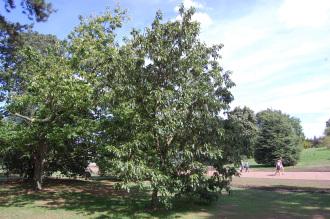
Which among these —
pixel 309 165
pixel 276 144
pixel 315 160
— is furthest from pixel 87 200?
pixel 315 160

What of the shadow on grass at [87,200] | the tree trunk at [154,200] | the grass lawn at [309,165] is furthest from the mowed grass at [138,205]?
the grass lawn at [309,165]

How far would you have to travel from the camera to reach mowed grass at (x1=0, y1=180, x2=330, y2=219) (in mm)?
14070

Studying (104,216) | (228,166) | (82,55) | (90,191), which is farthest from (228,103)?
(90,191)

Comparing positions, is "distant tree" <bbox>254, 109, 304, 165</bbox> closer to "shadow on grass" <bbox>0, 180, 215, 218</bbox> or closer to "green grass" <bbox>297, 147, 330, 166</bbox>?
"green grass" <bbox>297, 147, 330, 166</bbox>

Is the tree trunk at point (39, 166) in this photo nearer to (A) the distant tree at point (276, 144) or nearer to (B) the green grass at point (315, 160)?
(A) the distant tree at point (276, 144)

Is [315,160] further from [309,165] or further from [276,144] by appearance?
[309,165]

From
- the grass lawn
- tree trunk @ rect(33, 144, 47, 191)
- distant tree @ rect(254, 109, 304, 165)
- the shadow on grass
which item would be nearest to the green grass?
the grass lawn

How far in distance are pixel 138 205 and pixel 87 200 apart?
2.87 metres

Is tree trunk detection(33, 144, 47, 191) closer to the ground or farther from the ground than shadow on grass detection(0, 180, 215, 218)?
farther from the ground

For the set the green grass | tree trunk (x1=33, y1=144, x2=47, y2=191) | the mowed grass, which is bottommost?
the mowed grass

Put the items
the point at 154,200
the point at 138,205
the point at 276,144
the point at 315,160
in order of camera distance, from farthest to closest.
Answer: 1. the point at 315,160
2. the point at 276,144
3. the point at 138,205
4. the point at 154,200

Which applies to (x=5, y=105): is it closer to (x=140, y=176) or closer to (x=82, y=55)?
(x=82, y=55)

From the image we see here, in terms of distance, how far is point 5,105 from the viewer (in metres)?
18.3

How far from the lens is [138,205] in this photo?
1596cm
